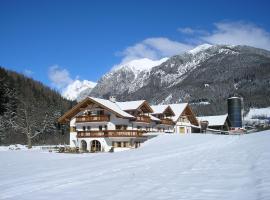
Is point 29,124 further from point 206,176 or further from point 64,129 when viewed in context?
point 206,176

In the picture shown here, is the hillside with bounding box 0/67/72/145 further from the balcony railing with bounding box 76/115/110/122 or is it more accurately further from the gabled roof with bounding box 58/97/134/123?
the balcony railing with bounding box 76/115/110/122

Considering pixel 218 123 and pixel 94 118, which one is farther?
pixel 218 123

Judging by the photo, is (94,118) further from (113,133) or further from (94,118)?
(113,133)

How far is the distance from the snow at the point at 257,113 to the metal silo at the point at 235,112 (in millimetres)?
67352

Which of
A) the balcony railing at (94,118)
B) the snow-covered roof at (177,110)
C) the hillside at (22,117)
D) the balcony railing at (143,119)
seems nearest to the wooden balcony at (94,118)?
the balcony railing at (94,118)

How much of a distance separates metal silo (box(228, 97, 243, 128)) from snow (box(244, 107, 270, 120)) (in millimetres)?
67352

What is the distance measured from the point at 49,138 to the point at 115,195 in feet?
282

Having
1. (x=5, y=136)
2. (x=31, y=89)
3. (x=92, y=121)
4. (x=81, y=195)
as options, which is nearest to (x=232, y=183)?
(x=81, y=195)

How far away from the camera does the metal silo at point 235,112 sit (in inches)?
3991

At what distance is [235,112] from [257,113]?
7902 cm

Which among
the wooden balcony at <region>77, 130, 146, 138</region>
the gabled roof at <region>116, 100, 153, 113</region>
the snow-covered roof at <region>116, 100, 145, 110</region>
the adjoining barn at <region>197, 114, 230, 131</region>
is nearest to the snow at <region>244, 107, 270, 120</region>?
the adjoining barn at <region>197, 114, 230, 131</region>

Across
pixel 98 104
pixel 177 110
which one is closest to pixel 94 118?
pixel 98 104

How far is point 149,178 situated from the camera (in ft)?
58.6

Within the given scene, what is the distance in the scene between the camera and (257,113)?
17712 centimetres
